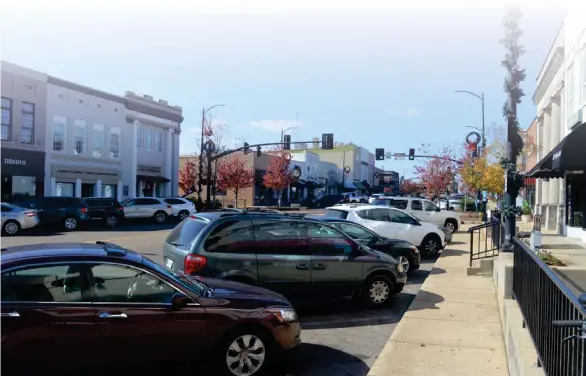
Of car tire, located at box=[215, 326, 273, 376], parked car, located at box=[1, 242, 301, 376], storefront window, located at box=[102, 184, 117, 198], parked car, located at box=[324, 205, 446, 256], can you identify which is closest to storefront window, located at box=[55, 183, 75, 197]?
storefront window, located at box=[102, 184, 117, 198]

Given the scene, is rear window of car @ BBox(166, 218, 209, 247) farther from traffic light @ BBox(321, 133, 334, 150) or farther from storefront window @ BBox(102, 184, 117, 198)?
storefront window @ BBox(102, 184, 117, 198)

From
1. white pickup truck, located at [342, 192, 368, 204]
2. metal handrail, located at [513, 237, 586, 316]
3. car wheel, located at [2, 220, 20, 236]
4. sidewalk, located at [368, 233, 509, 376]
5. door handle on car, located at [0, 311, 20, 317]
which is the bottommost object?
sidewalk, located at [368, 233, 509, 376]

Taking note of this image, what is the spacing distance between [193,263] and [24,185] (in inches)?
1055

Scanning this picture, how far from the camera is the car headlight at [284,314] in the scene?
5629mm

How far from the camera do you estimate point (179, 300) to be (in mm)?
5176

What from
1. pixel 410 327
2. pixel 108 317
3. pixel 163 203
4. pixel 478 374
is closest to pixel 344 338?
pixel 410 327

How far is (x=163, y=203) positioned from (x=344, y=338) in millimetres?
24946

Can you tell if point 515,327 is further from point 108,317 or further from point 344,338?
point 108,317

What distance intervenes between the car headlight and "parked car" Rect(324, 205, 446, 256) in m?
10.5

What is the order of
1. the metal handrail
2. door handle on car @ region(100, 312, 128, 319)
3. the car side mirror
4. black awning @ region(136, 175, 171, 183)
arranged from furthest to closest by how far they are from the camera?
1. black awning @ region(136, 175, 171, 183)
2. the car side mirror
3. door handle on car @ region(100, 312, 128, 319)
4. the metal handrail

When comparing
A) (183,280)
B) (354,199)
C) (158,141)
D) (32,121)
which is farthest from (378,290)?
(354,199)

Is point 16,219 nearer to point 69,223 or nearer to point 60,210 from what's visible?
point 60,210

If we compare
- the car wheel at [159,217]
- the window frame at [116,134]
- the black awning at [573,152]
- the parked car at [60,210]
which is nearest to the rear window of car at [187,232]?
the black awning at [573,152]

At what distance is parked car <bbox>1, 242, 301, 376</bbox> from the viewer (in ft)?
15.4
